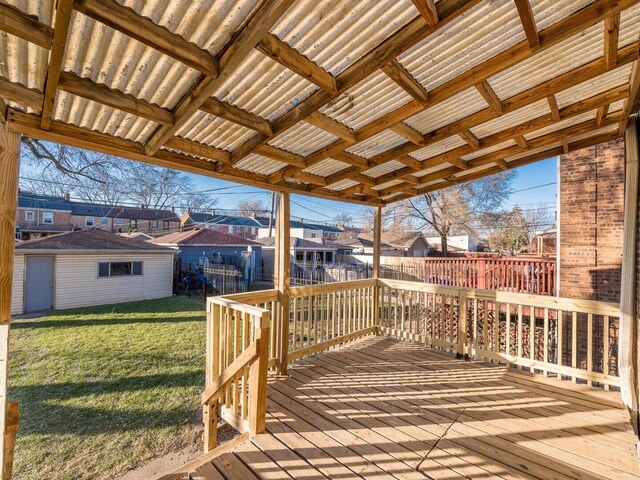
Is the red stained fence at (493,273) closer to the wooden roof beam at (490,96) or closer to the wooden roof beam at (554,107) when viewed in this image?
the wooden roof beam at (554,107)

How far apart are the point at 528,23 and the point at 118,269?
46.8 ft

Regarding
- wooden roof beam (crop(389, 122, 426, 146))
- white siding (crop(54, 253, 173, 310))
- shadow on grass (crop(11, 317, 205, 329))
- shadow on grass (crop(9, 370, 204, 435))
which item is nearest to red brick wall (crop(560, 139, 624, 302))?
wooden roof beam (crop(389, 122, 426, 146))

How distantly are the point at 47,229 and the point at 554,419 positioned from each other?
23369 mm

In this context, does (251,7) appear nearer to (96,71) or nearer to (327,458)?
(96,71)

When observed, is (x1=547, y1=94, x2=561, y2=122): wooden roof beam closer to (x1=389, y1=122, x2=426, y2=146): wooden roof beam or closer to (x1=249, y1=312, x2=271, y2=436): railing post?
(x1=389, y1=122, x2=426, y2=146): wooden roof beam

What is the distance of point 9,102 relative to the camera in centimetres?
197

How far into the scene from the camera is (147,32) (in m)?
1.43

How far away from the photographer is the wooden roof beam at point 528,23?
1.54 metres

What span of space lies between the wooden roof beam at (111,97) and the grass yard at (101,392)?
3506mm

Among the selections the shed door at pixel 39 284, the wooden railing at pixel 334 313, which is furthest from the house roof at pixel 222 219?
the wooden railing at pixel 334 313

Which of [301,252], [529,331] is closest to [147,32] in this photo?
[529,331]

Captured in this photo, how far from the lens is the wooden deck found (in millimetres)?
2186

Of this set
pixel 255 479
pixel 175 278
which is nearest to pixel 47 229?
pixel 175 278

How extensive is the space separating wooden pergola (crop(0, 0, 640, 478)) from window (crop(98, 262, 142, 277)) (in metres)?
11.4
